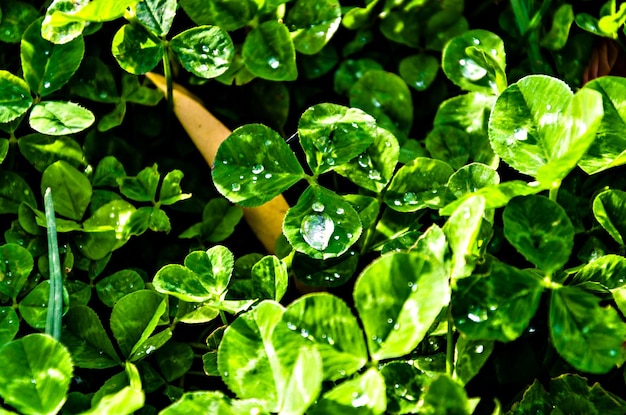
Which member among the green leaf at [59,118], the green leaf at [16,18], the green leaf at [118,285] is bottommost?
the green leaf at [118,285]

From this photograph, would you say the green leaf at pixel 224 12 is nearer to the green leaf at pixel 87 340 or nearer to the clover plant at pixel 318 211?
the clover plant at pixel 318 211

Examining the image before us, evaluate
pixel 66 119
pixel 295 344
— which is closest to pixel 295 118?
pixel 66 119

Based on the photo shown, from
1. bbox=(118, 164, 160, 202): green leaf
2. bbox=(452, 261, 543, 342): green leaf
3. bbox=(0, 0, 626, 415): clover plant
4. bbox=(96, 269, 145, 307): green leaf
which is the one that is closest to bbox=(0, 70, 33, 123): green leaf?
bbox=(0, 0, 626, 415): clover plant

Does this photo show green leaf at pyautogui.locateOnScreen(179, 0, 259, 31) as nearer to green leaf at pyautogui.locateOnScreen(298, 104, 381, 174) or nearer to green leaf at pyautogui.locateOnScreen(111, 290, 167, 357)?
green leaf at pyautogui.locateOnScreen(298, 104, 381, 174)

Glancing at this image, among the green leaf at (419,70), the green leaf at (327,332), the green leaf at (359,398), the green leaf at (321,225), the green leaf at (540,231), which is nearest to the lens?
the green leaf at (359,398)

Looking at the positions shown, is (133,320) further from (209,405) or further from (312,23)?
(312,23)

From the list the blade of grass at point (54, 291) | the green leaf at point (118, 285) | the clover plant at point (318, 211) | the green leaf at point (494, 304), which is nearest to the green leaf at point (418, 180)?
the clover plant at point (318, 211)

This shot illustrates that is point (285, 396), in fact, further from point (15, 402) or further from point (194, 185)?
point (194, 185)
